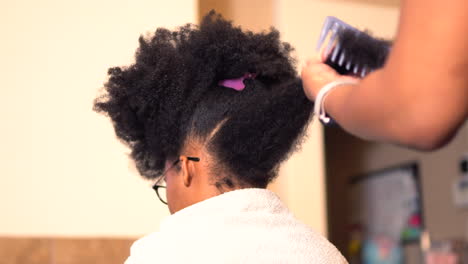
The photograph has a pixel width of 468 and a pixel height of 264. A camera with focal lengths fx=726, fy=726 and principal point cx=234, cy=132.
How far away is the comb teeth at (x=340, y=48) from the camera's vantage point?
81cm

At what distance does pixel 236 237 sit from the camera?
0.98 m

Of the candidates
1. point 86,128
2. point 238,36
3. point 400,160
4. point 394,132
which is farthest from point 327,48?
point 400,160

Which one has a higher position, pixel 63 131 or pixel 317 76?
pixel 317 76

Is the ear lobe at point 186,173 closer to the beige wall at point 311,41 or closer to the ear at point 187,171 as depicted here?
the ear at point 187,171

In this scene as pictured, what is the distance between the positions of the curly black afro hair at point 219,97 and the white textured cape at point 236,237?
0.27ft

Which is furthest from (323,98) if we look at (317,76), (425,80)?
(425,80)

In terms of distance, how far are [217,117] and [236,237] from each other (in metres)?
0.20

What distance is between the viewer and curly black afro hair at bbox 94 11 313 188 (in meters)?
1.09

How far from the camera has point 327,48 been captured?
2.78 ft

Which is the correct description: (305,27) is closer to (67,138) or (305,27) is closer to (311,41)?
(311,41)

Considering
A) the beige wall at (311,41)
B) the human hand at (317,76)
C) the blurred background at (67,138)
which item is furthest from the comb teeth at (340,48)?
the beige wall at (311,41)

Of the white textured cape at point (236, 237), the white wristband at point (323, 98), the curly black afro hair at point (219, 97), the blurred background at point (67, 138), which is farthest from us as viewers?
the blurred background at point (67, 138)

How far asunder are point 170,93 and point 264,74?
5.8 inches

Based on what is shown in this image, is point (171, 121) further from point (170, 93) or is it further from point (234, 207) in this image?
point (234, 207)
